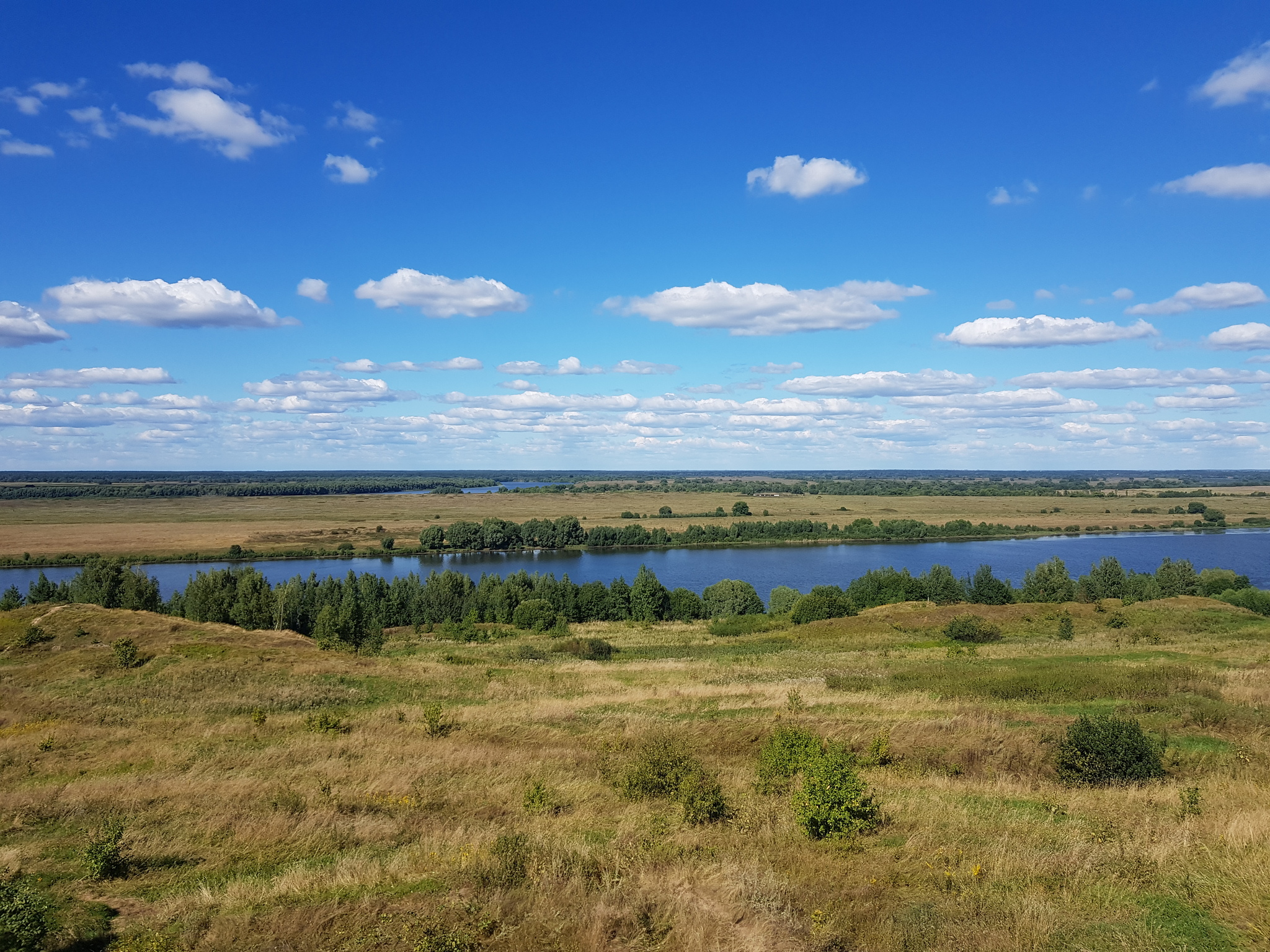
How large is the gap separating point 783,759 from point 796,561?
9333cm

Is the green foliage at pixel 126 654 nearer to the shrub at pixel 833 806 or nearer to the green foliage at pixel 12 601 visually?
the shrub at pixel 833 806

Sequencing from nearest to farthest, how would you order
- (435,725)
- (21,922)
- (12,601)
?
1. (21,922)
2. (435,725)
3. (12,601)

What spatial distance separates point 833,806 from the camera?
933 centimetres

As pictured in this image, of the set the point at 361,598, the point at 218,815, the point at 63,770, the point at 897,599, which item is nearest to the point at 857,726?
the point at 218,815

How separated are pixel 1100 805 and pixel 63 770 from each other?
1754 centimetres

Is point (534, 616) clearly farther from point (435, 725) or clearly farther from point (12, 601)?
point (12, 601)

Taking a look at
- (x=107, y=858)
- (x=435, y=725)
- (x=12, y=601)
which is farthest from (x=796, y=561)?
(x=107, y=858)

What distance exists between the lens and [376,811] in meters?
10.9

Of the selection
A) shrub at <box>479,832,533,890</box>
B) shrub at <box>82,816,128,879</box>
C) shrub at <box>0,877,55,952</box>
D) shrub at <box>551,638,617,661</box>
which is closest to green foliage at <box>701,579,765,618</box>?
shrub at <box>551,638,617,661</box>

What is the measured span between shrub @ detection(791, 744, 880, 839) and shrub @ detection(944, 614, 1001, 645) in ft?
94.4

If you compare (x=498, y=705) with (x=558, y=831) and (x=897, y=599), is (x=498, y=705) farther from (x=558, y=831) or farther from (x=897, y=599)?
(x=897, y=599)

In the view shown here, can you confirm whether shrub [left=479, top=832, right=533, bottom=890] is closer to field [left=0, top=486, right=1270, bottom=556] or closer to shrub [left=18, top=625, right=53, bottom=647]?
shrub [left=18, top=625, right=53, bottom=647]

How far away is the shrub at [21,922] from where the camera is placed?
20.0 feet

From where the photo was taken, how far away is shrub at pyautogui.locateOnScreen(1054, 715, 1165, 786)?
467 inches
